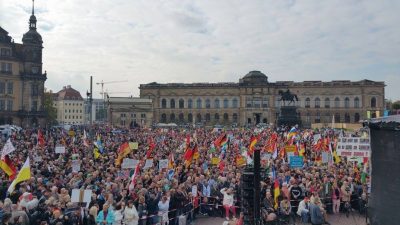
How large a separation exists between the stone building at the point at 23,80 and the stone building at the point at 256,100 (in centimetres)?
3697

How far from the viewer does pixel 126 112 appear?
336ft

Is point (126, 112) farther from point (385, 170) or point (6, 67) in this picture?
point (385, 170)

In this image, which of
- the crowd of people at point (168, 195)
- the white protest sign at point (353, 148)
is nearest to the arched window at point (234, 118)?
the crowd of people at point (168, 195)

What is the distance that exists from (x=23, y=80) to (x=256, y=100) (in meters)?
54.4

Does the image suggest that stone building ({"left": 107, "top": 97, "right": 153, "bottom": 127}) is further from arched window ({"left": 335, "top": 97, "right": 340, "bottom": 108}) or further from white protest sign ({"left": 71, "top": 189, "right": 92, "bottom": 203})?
white protest sign ({"left": 71, "top": 189, "right": 92, "bottom": 203})

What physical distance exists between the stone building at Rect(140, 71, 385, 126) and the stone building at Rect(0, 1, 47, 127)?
3697 cm

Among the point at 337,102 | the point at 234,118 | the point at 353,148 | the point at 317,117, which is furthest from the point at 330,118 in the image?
the point at 353,148

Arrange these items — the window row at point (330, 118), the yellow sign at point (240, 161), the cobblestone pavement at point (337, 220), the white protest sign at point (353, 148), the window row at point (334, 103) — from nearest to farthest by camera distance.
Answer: the cobblestone pavement at point (337, 220) < the white protest sign at point (353, 148) < the yellow sign at point (240, 161) < the window row at point (334, 103) < the window row at point (330, 118)

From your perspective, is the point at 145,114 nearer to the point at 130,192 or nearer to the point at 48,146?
the point at 48,146

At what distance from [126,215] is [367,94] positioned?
100m

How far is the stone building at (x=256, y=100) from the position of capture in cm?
10356

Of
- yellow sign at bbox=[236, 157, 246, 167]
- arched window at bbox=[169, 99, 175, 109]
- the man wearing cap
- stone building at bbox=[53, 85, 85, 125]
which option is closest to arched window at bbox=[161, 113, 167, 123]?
arched window at bbox=[169, 99, 175, 109]

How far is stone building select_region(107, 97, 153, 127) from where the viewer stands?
102188 mm

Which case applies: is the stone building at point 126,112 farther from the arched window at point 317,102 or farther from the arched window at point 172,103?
the arched window at point 317,102
